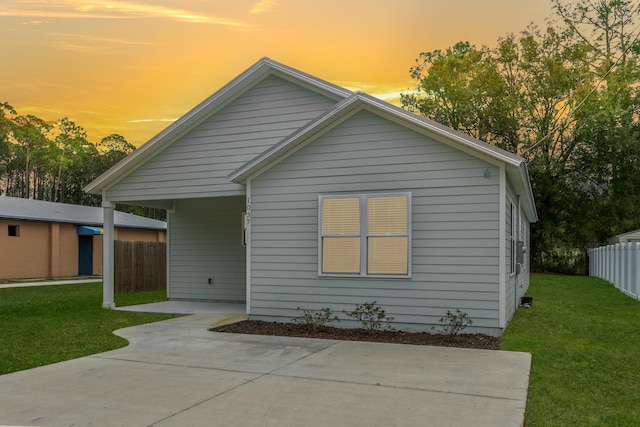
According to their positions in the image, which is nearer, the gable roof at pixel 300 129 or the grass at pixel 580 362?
the grass at pixel 580 362

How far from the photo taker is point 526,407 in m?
4.84

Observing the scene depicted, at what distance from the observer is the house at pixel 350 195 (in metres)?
8.29

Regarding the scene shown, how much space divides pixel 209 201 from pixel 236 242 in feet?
4.19

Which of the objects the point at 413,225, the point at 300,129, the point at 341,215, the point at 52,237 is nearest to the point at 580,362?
the point at 413,225

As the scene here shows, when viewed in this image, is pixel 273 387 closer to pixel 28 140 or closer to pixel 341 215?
pixel 341 215

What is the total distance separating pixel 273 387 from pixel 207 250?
8.63m

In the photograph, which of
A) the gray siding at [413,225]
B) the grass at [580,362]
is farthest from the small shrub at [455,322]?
the grass at [580,362]

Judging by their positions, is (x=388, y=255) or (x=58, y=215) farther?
(x=58, y=215)

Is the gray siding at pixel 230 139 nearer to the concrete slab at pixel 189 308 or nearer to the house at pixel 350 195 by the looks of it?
the house at pixel 350 195

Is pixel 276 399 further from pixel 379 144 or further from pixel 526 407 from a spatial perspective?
pixel 379 144

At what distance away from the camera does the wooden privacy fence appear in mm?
16531

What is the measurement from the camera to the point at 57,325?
9.66 m

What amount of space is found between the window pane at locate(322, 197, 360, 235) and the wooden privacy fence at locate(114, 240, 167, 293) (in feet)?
30.3

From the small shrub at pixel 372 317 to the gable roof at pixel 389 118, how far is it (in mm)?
2881
